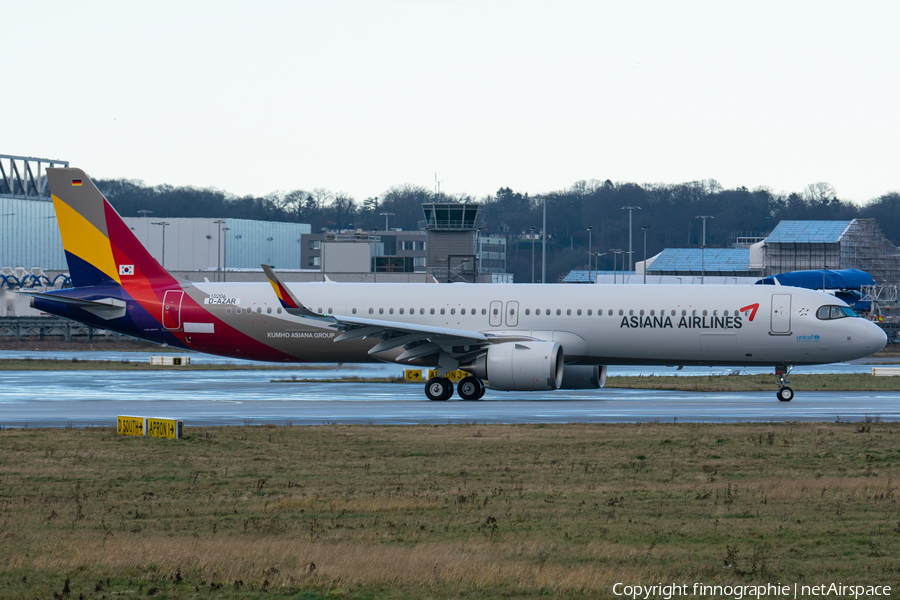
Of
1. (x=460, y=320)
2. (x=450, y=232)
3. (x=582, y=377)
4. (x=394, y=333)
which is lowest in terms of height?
(x=582, y=377)

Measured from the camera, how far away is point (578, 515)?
46.9ft

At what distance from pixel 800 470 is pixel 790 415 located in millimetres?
10722

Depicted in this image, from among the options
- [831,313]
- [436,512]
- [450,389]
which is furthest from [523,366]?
[436,512]

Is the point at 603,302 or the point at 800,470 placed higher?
the point at 603,302

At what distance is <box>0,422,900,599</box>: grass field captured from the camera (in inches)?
421

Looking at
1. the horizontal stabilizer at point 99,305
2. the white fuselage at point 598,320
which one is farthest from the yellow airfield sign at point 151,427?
the horizontal stabilizer at point 99,305

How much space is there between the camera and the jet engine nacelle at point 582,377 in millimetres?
36938

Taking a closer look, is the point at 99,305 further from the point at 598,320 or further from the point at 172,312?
the point at 598,320

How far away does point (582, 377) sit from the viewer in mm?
37000

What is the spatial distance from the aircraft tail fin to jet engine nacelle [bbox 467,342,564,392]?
1305 cm

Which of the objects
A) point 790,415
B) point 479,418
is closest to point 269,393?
point 479,418

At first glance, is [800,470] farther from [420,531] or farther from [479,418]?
[479,418]

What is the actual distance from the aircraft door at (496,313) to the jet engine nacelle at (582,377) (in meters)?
3.20

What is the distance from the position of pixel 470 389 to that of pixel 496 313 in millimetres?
3015
